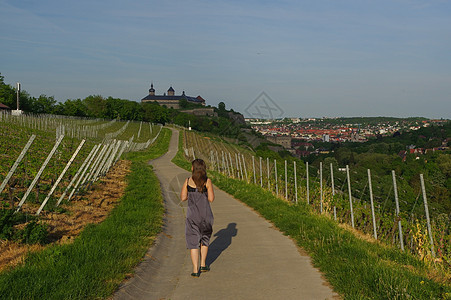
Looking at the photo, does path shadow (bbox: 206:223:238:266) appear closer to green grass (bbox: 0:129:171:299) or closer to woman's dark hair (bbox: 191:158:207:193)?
green grass (bbox: 0:129:171:299)

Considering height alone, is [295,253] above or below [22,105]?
below

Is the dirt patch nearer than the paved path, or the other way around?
the paved path

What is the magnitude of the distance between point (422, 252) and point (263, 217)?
4716 mm

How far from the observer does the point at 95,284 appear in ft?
17.0

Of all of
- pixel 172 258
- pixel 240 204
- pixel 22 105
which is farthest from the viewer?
pixel 22 105

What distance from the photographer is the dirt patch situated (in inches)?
256

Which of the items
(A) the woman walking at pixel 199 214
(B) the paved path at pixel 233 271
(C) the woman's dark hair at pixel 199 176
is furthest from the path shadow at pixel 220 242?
(C) the woman's dark hair at pixel 199 176

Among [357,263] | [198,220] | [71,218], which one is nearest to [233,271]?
[198,220]

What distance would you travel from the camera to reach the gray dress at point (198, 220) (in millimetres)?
6504

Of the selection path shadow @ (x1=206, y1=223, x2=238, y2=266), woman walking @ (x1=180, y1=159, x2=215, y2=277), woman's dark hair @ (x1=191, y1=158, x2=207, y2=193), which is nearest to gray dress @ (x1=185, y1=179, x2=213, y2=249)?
woman walking @ (x1=180, y1=159, x2=215, y2=277)

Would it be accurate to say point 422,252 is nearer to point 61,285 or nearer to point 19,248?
point 61,285

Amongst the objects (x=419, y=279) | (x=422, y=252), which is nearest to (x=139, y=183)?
(x=422, y=252)

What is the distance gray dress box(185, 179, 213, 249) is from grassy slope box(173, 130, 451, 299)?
1759mm

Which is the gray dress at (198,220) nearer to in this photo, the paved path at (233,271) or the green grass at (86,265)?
the paved path at (233,271)
